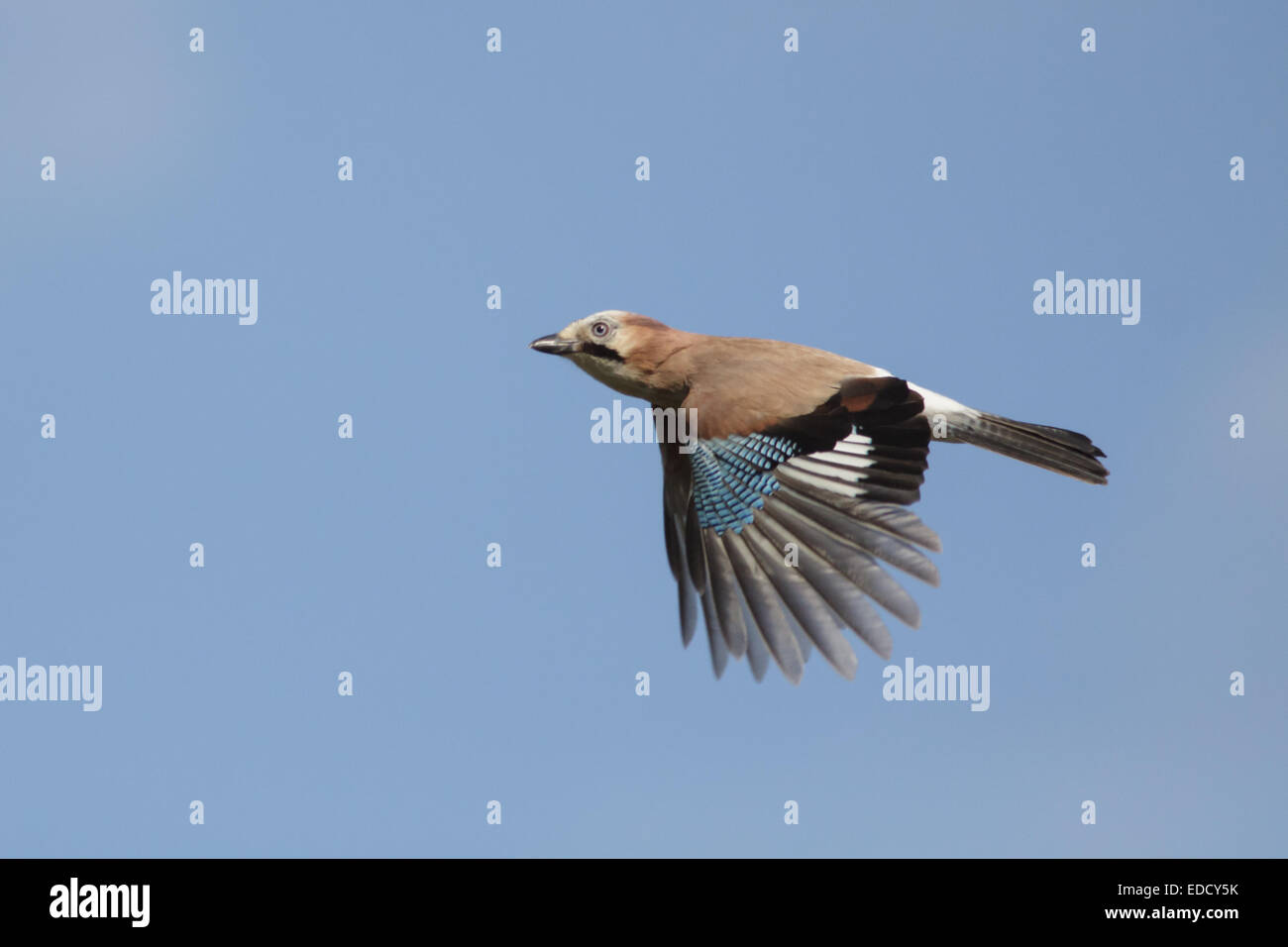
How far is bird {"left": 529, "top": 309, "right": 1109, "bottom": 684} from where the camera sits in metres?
8.41

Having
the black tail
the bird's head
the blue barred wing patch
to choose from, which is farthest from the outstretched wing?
the black tail

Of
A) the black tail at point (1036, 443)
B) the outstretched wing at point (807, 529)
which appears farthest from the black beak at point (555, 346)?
the black tail at point (1036, 443)

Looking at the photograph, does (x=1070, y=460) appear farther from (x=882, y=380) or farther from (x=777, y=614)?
(x=777, y=614)

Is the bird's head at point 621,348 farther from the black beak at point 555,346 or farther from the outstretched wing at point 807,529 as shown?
the outstretched wing at point 807,529

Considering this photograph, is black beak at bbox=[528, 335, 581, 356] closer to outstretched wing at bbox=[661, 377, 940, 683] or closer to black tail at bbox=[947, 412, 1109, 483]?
outstretched wing at bbox=[661, 377, 940, 683]

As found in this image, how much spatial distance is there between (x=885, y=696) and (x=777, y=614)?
2.57 m

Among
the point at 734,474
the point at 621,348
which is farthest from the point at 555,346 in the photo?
the point at 734,474

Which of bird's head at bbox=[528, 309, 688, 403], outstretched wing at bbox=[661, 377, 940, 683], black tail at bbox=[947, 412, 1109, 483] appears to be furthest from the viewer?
bird's head at bbox=[528, 309, 688, 403]

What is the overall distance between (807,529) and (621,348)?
226 centimetres

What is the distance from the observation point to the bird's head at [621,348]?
10.2 m

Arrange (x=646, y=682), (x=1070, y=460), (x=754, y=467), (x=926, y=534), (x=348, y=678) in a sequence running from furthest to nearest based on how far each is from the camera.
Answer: (x=348, y=678) → (x=646, y=682) → (x=1070, y=460) → (x=754, y=467) → (x=926, y=534)

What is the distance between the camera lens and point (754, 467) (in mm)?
8969

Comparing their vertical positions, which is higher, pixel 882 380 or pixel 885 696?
pixel 882 380

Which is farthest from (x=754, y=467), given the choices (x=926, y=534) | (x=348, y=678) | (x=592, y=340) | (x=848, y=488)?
(x=348, y=678)
